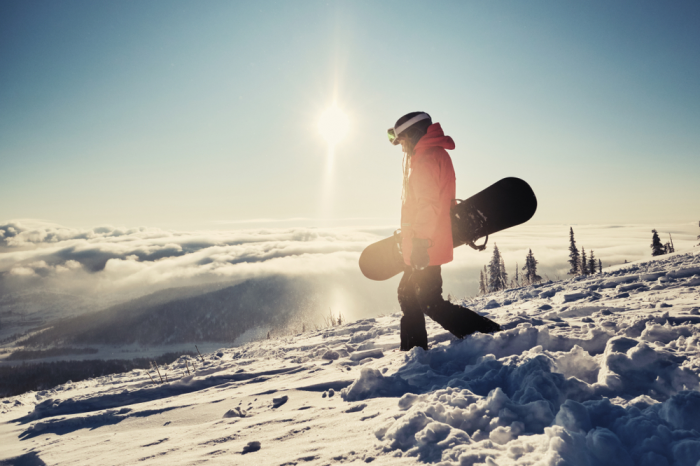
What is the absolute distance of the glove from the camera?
3621mm

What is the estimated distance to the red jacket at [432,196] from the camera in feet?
11.8

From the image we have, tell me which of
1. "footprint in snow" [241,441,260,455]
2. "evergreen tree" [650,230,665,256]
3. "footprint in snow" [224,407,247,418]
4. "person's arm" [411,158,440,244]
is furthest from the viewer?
"evergreen tree" [650,230,665,256]

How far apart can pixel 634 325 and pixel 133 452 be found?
4699 mm

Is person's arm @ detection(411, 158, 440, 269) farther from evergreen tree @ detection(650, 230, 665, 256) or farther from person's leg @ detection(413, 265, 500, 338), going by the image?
evergreen tree @ detection(650, 230, 665, 256)

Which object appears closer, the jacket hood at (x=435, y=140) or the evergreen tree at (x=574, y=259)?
the jacket hood at (x=435, y=140)

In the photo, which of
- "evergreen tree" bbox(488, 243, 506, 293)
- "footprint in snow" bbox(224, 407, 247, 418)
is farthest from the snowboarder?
"evergreen tree" bbox(488, 243, 506, 293)

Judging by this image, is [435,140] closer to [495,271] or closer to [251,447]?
[251,447]

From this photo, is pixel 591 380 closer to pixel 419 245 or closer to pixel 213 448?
pixel 419 245

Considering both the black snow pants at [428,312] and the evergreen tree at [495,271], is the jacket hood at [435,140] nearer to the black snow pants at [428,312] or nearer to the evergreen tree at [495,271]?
the black snow pants at [428,312]

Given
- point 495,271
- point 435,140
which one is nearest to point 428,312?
point 435,140

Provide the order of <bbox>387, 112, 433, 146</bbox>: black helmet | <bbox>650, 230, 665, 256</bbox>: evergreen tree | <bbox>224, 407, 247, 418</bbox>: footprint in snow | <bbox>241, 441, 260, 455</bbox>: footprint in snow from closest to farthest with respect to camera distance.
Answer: <bbox>241, 441, 260, 455</bbox>: footprint in snow, <bbox>224, 407, 247, 418</bbox>: footprint in snow, <bbox>387, 112, 433, 146</bbox>: black helmet, <bbox>650, 230, 665, 256</bbox>: evergreen tree

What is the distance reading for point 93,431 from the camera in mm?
3041

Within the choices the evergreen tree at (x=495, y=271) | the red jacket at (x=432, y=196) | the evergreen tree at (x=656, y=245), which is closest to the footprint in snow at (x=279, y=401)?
the red jacket at (x=432, y=196)

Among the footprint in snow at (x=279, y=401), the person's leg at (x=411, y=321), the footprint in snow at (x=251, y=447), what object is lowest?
the footprint in snow at (x=279, y=401)
